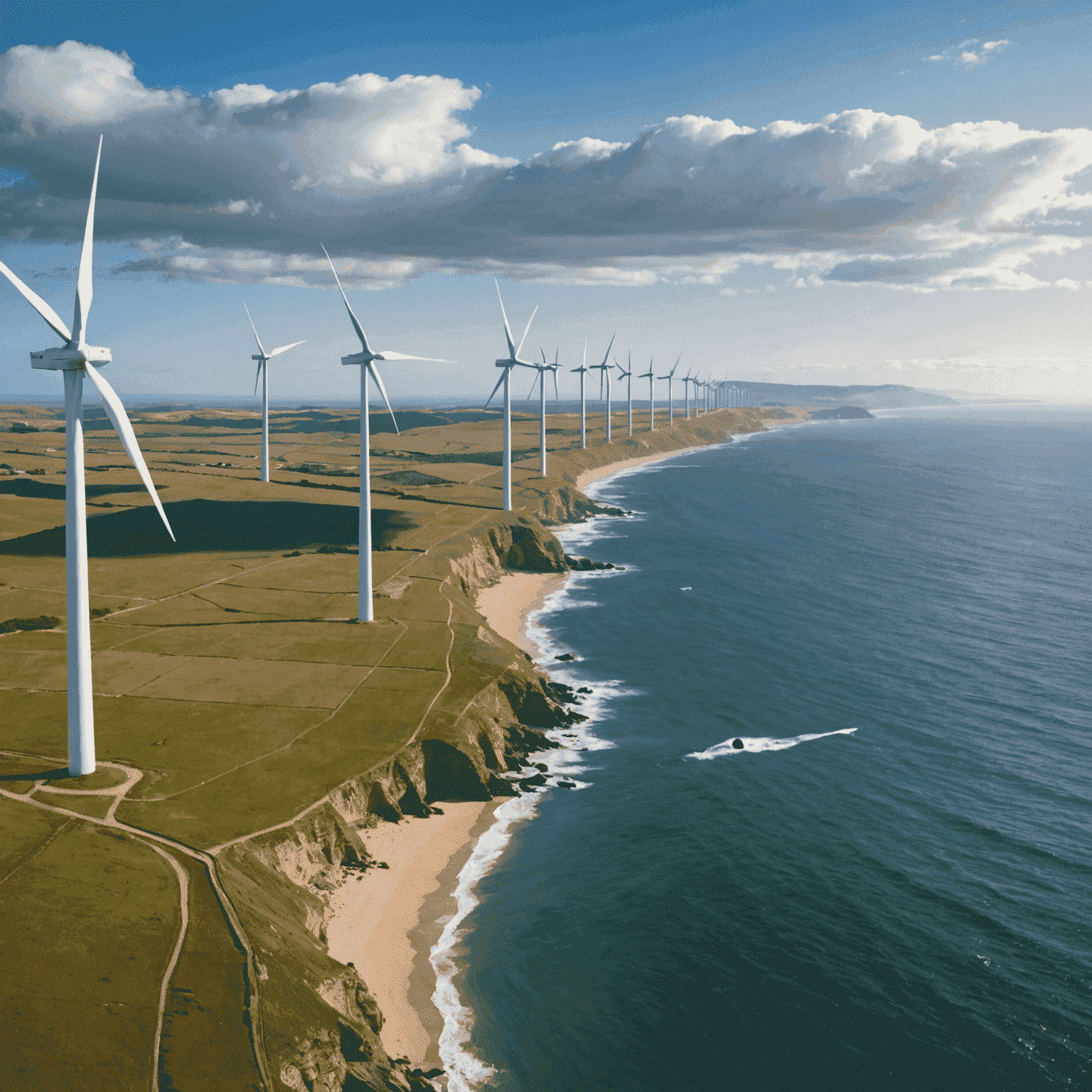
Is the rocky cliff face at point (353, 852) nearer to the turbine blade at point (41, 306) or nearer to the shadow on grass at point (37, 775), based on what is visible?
the shadow on grass at point (37, 775)

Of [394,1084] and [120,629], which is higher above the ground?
[120,629]

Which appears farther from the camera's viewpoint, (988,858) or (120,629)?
(120,629)

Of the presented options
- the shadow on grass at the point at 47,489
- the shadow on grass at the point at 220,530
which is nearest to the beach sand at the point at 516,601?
the shadow on grass at the point at 220,530

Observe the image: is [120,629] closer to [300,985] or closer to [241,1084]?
[300,985]

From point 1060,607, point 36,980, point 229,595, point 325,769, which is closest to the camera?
point 36,980

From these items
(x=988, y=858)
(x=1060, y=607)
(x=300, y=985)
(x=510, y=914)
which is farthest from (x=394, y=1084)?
(x=1060, y=607)

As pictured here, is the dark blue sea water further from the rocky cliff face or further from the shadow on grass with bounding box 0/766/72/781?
the shadow on grass with bounding box 0/766/72/781

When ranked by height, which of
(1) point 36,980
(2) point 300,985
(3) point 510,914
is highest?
(1) point 36,980
